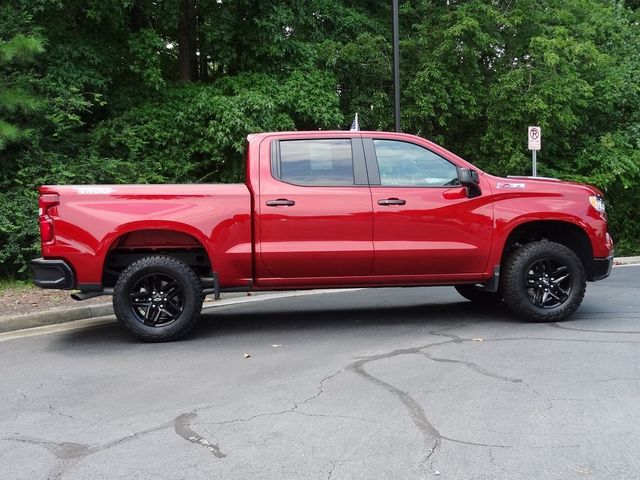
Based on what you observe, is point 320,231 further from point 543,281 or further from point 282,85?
point 282,85

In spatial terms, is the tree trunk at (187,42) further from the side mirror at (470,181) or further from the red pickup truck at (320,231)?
the side mirror at (470,181)

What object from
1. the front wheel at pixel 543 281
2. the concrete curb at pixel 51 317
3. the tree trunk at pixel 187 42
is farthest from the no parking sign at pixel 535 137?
the concrete curb at pixel 51 317

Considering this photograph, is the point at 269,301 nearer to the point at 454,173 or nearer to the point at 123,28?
the point at 454,173

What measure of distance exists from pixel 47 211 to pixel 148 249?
1.05 m

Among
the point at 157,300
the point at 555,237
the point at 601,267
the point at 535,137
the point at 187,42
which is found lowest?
the point at 157,300

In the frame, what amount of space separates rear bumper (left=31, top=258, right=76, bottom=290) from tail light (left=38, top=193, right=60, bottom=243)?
0.25 meters

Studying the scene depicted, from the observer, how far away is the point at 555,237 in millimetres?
7312

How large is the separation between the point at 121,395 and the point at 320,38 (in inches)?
496

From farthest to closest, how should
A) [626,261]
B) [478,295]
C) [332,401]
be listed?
[626,261]
[478,295]
[332,401]

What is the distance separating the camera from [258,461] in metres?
3.56

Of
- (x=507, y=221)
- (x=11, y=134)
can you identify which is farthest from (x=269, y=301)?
(x=11, y=134)

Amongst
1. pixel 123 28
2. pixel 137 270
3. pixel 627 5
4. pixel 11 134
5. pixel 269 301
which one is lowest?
pixel 269 301

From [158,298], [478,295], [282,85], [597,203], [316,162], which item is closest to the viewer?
[158,298]

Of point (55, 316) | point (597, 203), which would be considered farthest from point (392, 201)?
point (55, 316)
